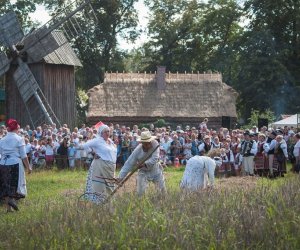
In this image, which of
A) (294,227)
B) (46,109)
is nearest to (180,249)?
(294,227)

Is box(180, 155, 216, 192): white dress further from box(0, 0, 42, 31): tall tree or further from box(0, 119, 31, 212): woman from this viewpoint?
box(0, 0, 42, 31): tall tree

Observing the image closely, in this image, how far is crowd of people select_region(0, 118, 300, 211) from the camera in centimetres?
1285

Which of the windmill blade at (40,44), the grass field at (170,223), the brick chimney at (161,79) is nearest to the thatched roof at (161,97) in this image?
the brick chimney at (161,79)

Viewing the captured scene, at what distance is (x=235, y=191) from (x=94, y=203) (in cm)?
190

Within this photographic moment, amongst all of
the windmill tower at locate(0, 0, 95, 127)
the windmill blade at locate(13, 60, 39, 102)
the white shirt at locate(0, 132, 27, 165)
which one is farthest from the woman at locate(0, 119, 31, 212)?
the windmill blade at locate(13, 60, 39, 102)

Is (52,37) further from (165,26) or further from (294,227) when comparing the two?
(294,227)

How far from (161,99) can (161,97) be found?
6.5 inches

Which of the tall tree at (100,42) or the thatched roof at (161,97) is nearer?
the thatched roof at (161,97)

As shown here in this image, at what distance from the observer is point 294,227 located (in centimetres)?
771

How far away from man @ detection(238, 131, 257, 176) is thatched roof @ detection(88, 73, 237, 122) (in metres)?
14.0

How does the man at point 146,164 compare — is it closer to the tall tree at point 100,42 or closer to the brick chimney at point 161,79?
the brick chimney at point 161,79

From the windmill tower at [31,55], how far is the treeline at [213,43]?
12482mm

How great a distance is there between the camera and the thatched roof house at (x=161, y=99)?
36.7m

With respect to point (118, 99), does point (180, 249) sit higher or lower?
lower
